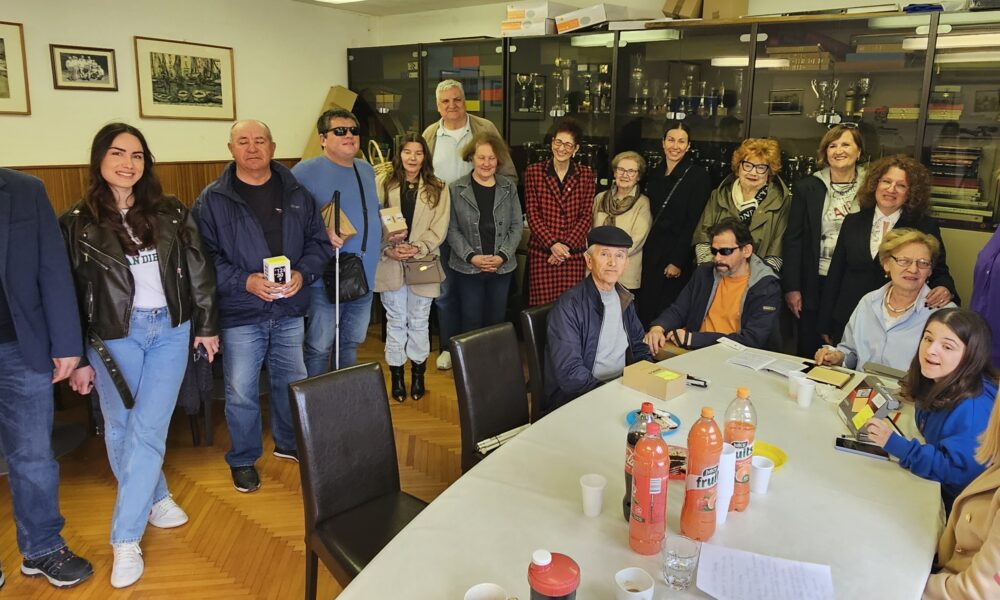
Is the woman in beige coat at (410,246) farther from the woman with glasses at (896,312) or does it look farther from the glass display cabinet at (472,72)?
the woman with glasses at (896,312)

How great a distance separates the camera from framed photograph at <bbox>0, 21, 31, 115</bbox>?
452 cm

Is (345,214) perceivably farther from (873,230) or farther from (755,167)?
(873,230)

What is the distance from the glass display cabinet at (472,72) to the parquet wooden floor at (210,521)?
9.19 ft

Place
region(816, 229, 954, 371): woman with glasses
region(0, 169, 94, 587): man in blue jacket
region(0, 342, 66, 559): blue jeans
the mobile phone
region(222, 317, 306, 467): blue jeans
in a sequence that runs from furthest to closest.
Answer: region(222, 317, 306, 467): blue jeans → region(816, 229, 954, 371): woman with glasses → region(0, 342, 66, 559): blue jeans → region(0, 169, 94, 587): man in blue jacket → the mobile phone

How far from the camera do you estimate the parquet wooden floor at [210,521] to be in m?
2.49

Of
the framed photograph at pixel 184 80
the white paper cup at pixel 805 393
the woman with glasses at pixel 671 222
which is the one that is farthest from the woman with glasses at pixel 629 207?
the framed photograph at pixel 184 80

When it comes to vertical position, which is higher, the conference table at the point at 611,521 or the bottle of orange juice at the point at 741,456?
the bottle of orange juice at the point at 741,456

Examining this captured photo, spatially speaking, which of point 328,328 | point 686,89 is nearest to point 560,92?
point 686,89

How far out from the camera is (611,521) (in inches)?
63.4

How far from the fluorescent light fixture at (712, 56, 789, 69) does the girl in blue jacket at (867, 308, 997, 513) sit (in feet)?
8.77

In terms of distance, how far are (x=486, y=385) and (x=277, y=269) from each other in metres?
1.02

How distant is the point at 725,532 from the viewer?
5.19 ft

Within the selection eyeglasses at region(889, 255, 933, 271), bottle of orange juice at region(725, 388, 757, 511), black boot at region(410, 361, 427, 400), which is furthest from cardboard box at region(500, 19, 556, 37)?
bottle of orange juice at region(725, 388, 757, 511)

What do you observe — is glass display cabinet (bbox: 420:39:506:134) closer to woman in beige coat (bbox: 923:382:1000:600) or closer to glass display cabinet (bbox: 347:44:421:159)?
glass display cabinet (bbox: 347:44:421:159)
